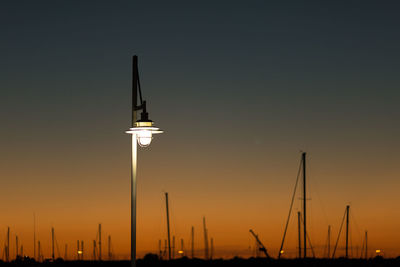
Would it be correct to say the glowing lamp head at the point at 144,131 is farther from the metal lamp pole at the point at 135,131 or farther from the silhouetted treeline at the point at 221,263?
the silhouetted treeline at the point at 221,263

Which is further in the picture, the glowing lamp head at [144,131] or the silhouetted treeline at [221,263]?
the silhouetted treeline at [221,263]

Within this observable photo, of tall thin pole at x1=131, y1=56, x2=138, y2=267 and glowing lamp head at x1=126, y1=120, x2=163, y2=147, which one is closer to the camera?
glowing lamp head at x1=126, y1=120, x2=163, y2=147

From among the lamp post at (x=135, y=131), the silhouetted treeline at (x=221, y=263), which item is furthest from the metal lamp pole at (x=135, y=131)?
the silhouetted treeline at (x=221, y=263)

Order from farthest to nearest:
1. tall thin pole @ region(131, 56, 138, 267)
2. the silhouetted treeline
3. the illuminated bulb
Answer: the silhouetted treeline → tall thin pole @ region(131, 56, 138, 267) → the illuminated bulb

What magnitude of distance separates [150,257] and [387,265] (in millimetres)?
22673

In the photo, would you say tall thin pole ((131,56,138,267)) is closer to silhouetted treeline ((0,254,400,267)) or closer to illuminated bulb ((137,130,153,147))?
illuminated bulb ((137,130,153,147))

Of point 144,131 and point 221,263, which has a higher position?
point 144,131

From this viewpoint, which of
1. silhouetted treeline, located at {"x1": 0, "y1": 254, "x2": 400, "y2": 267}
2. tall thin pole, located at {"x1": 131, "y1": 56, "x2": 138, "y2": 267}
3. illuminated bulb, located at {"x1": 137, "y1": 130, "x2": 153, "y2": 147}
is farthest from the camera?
silhouetted treeline, located at {"x1": 0, "y1": 254, "x2": 400, "y2": 267}

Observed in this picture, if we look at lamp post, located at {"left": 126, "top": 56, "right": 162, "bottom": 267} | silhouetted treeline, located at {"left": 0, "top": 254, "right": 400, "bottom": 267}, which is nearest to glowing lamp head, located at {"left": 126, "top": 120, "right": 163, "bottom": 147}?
lamp post, located at {"left": 126, "top": 56, "right": 162, "bottom": 267}

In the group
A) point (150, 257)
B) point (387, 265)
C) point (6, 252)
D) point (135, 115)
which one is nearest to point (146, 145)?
point (135, 115)

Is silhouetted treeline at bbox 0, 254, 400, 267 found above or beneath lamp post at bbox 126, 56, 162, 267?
beneath

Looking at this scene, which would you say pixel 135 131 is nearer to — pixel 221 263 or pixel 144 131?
pixel 144 131

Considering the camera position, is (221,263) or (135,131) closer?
(135,131)

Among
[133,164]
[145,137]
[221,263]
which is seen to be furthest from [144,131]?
[221,263]
